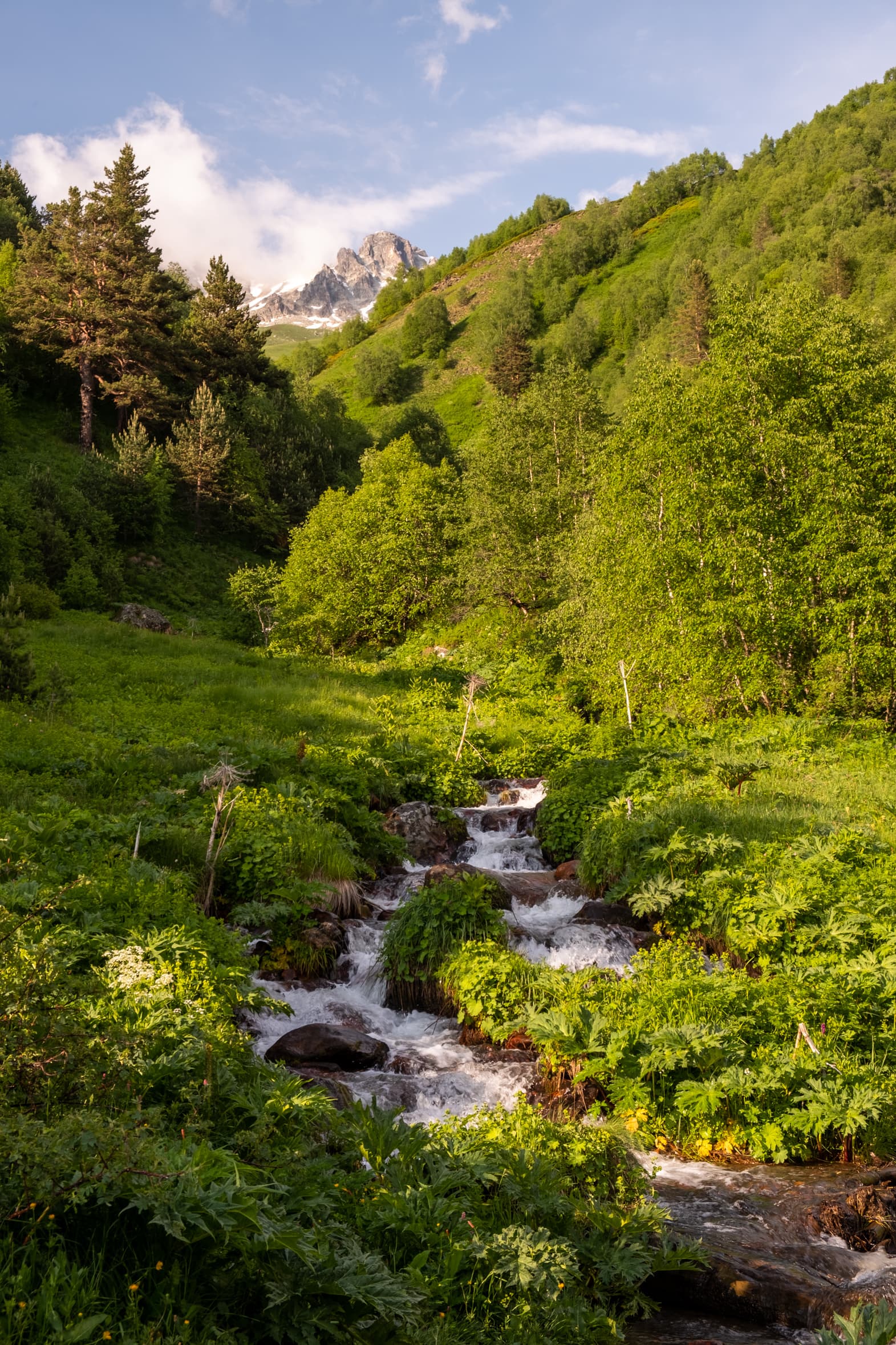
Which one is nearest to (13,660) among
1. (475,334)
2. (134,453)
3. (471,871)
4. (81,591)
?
(471,871)

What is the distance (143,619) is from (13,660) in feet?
50.9

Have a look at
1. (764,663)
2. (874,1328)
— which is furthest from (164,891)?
(764,663)

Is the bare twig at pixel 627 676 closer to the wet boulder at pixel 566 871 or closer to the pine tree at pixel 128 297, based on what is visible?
the wet boulder at pixel 566 871

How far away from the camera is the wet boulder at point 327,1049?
26.8 ft

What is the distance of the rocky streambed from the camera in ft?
17.3

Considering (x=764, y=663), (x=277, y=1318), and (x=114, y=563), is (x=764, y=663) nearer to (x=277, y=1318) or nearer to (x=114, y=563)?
(x=277, y=1318)

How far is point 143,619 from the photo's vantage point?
3130 centimetres

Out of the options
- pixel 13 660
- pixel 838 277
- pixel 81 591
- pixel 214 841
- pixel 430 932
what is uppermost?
pixel 838 277

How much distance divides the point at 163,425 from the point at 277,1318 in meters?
49.9

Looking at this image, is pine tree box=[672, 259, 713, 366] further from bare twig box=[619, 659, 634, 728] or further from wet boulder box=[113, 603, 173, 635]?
bare twig box=[619, 659, 634, 728]

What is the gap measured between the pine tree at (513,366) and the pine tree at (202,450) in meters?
36.5

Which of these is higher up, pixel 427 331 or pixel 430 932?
pixel 427 331

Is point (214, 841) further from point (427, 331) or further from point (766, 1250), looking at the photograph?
point (427, 331)

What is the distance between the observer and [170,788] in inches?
512
